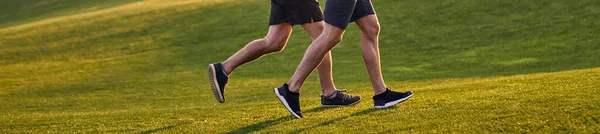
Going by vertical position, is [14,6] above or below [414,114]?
below

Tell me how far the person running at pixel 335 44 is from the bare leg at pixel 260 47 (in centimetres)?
48

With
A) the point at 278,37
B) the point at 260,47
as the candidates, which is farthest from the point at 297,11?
the point at 260,47

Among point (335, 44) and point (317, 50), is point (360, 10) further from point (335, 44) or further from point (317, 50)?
point (317, 50)

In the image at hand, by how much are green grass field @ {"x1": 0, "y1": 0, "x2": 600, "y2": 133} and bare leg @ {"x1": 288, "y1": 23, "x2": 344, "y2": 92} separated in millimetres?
274

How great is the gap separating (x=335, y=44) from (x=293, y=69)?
29.0ft

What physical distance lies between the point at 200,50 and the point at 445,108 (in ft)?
43.4

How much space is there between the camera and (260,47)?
6.11 metres

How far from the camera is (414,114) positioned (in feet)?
17.1

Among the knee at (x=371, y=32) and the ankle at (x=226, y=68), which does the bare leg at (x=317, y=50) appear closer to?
the knee at (x=371, y=32)

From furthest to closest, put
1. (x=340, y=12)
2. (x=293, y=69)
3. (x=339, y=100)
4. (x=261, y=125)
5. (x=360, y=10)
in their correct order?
(x=293, y=69) → (x=339, y=100) → (x=360, y=10) → (x=340, y=12) → (x=261, y=125)

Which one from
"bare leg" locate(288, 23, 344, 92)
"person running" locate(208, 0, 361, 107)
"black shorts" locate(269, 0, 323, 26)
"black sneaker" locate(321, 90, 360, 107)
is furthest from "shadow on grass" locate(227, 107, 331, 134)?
"black shorts" locate(269, 0, 323, 26)

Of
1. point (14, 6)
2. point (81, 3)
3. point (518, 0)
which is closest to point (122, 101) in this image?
point (518, 0)

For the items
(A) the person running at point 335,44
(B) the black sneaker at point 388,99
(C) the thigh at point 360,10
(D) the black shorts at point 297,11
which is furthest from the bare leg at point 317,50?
(B) the black sneaker at point 388,99

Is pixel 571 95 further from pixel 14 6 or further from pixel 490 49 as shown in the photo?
pixel 14 6
